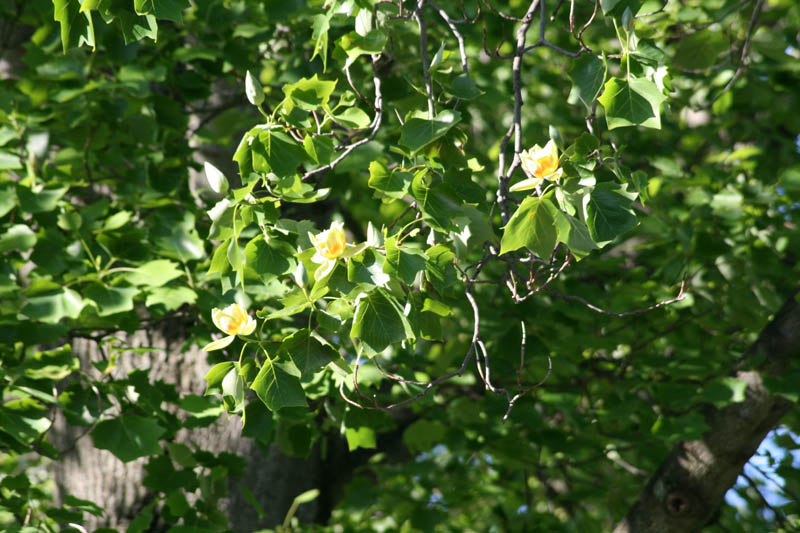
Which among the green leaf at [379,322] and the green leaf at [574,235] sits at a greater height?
the green leaf at [574,235]

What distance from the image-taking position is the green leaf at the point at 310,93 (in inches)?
56.6

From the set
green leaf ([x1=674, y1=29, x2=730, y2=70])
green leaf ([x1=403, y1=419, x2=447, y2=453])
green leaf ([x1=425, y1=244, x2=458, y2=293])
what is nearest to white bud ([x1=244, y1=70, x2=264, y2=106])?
green leaf ([x1=425, y1=244, x2=458, y2=293])

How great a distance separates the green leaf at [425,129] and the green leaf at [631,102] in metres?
0.27

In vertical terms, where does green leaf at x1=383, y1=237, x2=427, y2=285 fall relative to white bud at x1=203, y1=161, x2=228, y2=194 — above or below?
below

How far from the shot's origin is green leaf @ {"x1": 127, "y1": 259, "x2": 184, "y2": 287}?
7.23 ft

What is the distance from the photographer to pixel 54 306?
6.94 ft

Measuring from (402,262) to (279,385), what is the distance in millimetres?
336

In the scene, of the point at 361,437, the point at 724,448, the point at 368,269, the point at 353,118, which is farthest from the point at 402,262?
the point at 724,448

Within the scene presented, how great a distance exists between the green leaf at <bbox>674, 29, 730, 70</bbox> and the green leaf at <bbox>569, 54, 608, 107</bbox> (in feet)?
4.69

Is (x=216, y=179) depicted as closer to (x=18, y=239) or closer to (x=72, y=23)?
(x=72, y=23)

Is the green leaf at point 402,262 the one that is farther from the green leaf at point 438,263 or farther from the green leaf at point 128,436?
the green leaf at point 128,436

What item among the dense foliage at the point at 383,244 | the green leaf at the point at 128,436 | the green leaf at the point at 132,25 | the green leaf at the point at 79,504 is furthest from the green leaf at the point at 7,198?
the green leaf at the point at 132,25

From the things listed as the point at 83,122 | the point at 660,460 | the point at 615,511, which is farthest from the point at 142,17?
the point at 615,511

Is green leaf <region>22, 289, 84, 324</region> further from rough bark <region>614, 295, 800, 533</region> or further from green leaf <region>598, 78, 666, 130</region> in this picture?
rough bark <region>614, 295, 800, 533</region>
